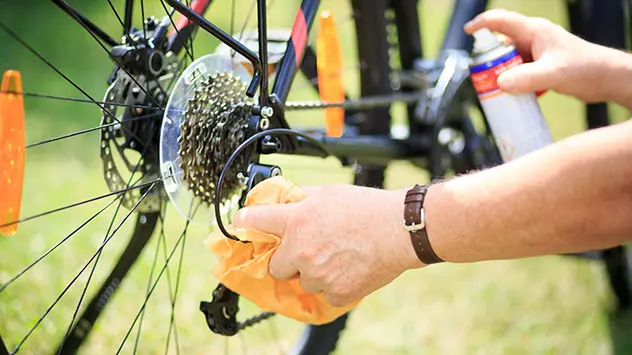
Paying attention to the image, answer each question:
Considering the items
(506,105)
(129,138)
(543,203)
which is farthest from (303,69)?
(543,203)

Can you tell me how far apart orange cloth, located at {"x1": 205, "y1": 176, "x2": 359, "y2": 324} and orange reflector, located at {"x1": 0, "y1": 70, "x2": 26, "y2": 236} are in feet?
0.89

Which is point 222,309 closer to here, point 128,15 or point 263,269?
point 263,269

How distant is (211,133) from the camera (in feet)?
3.78

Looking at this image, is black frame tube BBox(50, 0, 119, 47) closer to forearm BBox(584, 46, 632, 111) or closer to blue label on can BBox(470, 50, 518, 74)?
blue label on can BBox(470, 50, 518, 74)

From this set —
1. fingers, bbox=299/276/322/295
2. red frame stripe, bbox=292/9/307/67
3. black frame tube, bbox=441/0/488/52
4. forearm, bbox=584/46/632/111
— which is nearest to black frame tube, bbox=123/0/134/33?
red frame stripe, bbox=292/9/307/67

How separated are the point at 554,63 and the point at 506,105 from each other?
11 cm

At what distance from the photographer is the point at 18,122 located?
1034 millimetres

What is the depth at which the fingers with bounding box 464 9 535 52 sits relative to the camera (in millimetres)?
1428

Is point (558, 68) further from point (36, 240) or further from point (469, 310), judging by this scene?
point (36, 240)

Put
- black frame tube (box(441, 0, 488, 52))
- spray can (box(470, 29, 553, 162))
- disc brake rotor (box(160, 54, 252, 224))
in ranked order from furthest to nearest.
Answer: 1. black frame tube (box(441, 0, 488, 52))
2. spray can (box(470, 29, 553, 162))
3. disc brake rotor (box(160, 54, 252, 224))

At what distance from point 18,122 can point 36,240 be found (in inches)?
48.7

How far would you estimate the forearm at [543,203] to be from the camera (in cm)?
91

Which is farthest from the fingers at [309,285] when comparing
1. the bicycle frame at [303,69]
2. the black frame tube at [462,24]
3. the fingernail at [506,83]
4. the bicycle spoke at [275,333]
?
the black frame tube at [462,24]

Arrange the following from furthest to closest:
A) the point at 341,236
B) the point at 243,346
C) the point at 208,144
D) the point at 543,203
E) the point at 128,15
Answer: the point at 243,346 → the point at 128,15 → the point at 208,144 → the point at 341,236 → the point at 543,203
